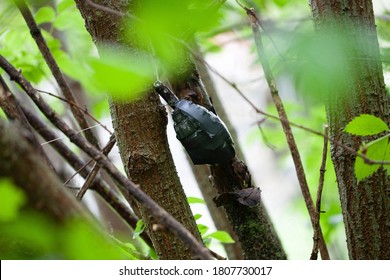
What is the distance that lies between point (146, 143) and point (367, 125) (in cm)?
30

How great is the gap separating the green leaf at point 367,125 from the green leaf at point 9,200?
47 cm

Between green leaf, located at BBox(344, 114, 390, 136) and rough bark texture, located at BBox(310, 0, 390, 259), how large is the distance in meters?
0.13

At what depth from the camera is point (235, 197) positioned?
2.97 feet

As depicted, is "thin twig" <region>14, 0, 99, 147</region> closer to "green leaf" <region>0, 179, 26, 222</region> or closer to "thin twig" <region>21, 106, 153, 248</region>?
"thin twig" <region>21, 106, 153, 248</region>

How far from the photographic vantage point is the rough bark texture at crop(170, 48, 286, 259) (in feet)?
2.89

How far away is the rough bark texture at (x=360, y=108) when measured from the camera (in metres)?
0.87

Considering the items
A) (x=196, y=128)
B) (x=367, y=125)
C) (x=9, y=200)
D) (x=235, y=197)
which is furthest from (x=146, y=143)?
(x=9, y=200)

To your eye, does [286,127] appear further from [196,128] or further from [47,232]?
[47,232]

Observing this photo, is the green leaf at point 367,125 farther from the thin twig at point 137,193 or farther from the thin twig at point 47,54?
the thin twig at point 47,54

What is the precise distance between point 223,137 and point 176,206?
12 cm

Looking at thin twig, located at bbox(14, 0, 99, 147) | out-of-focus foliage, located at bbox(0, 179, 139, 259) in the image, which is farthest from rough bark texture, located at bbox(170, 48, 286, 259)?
out-of-focus foliage, located at bbox(0, 179, 139, 259)

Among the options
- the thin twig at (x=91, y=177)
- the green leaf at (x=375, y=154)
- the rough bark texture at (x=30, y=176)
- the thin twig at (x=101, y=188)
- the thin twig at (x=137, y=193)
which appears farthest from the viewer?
the thin twig at (x=101, y=188)

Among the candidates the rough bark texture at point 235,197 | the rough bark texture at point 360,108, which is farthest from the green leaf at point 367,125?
the rough bark texture at point 235,197

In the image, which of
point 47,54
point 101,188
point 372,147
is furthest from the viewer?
point 101,188
